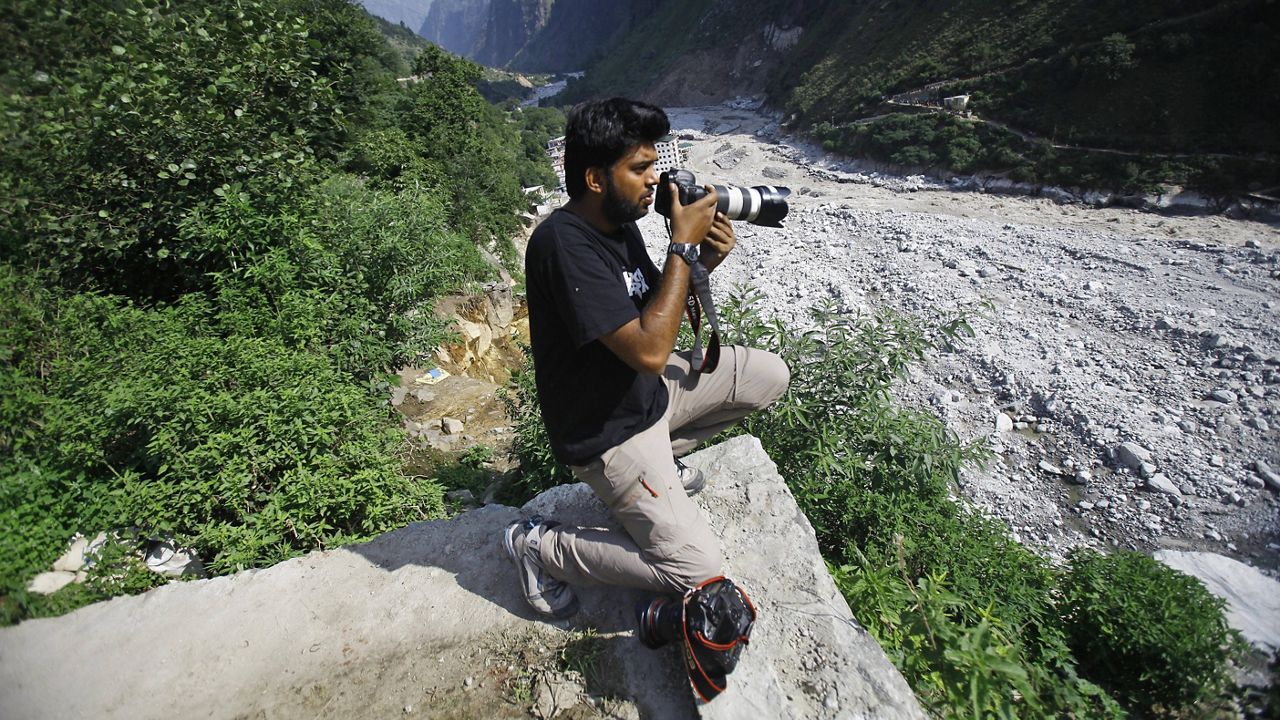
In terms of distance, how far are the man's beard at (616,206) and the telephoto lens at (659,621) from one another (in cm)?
142

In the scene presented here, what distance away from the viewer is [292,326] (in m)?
3.88

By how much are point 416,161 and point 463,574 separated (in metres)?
11.7

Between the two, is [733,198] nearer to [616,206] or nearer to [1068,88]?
[616,206]

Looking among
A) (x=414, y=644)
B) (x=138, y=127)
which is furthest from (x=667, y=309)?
(x=138, y=127)

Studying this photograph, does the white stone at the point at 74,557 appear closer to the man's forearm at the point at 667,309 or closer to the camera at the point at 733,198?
the man's forearm at the point at 667,309

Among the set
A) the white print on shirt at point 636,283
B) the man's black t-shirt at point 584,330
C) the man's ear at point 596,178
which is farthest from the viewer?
the white print on shirt at point 636,283

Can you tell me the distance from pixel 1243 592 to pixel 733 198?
5.62 meters

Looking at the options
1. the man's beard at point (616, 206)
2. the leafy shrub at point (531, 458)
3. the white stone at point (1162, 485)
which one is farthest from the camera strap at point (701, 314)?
the white stone at point (1162, 485)

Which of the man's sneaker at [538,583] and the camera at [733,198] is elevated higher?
the camera at [733,198]

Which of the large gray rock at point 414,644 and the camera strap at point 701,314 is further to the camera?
the camera strap at point 701,314

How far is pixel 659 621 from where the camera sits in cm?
200

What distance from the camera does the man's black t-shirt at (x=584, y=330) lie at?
178cm

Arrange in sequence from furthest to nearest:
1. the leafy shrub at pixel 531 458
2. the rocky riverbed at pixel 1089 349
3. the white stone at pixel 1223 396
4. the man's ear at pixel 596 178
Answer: the white stone at pixel 1223 396, the rocky riverbed at pixel 1089 349, the leafy shrub at pixel 531 458, the man's ear at pixel 596 178

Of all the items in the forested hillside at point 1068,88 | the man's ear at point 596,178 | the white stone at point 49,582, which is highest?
the forested hillside at point 1068,88
